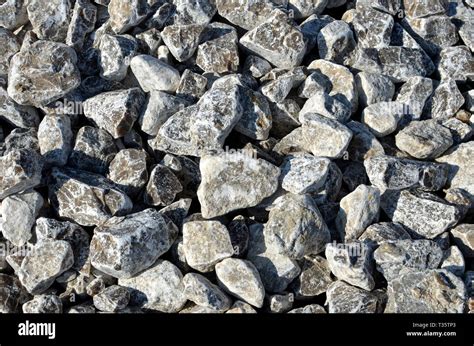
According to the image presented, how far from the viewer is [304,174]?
4.39 m

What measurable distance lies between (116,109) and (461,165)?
257 cm

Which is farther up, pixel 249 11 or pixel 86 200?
pixel 249 11

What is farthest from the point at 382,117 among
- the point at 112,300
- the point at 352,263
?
the point at 112,300

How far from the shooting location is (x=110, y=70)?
4.93 metres

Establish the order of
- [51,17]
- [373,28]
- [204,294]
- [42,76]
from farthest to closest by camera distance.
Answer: [373,28] → [51,17] → [42,76] → [204,294]

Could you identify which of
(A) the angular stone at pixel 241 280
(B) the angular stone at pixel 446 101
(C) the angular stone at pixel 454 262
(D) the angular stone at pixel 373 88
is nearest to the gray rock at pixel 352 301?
(A) the angular stone at pixel 241 280

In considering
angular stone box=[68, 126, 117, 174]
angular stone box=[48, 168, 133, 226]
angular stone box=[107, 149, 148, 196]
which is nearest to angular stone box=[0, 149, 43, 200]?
angular stone box=[48, 168, 133, 226]

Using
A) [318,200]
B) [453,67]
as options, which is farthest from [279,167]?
[453,67]

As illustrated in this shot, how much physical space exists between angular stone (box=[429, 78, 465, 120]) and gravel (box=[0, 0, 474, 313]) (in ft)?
0.04

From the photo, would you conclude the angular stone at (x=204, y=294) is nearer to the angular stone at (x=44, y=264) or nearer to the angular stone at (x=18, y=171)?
the angular stone at (x=44, y=264)

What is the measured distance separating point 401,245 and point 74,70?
2646 mm

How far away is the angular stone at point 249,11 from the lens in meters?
5.22

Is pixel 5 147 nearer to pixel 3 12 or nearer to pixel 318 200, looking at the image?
pixel 3 12

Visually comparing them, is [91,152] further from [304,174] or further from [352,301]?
[352,301]
